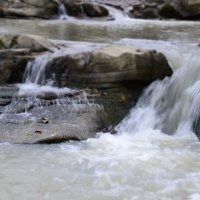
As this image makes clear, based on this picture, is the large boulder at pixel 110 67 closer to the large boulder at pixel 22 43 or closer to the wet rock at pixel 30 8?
the large boulder at pixel 22 43

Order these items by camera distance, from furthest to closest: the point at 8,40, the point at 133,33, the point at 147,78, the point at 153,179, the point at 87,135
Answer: the point at 133,33 < the point at 8,40 < the point at 147,78 < the point at 87,135 < the point at 153,179

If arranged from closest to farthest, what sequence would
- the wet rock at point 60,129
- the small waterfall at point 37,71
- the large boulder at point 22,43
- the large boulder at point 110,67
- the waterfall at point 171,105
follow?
the wet rock at point 60,129, the waterfall at point 171,105, the large boulder at point 110,67, the small waterfall at point 37,71, the large boulder at point 22,43

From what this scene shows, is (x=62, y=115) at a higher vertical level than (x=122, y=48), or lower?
lower

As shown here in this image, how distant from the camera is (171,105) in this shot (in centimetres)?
822

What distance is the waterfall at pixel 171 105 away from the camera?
7.76 meters

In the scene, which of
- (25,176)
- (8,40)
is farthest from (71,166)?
(8,40)

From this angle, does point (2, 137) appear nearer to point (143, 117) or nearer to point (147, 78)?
point (143, 117)

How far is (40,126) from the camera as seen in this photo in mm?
7395

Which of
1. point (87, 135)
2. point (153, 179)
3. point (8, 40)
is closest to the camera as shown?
point (153, 179)

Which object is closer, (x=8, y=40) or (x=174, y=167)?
(x=174, y=167)

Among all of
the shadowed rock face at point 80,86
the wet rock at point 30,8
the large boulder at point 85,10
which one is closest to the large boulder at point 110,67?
the shadowed rock face at point 80,86

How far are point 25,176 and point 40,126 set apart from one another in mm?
1720

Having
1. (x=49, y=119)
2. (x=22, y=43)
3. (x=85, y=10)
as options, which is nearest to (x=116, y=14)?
(x=85, y=10)

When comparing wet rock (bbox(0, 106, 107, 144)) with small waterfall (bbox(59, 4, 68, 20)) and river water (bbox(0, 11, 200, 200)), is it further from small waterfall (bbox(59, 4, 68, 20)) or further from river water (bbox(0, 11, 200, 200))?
small waterfall (bbox(59, 4, 68, 20))
